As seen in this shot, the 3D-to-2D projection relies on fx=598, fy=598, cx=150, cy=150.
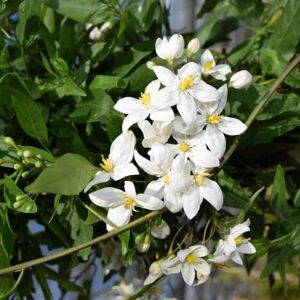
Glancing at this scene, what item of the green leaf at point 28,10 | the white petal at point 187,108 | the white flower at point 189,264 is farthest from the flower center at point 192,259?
the green leaf at point 28,10

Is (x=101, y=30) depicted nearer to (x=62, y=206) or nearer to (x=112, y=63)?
(x=112, y=63)

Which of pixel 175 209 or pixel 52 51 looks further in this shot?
pixel 52 51

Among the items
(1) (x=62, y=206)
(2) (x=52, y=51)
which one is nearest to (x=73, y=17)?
(2) (x=52, y=51)

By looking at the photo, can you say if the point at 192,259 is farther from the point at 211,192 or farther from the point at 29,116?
the point at 29,116

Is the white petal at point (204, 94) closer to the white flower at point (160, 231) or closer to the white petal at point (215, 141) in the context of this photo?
the white petal at point (215, 141)

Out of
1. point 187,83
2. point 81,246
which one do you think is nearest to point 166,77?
point 187,83
